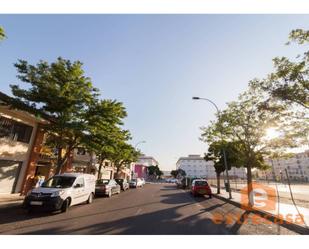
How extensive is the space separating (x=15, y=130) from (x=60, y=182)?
25.3ft

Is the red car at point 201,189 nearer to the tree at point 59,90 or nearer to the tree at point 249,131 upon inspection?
the tree at point 249,131

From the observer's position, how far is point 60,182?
35.7ft

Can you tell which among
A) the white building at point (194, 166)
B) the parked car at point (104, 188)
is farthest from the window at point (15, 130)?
the white building at point (194, 166)

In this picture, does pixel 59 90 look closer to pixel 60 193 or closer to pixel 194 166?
pixel 60 193

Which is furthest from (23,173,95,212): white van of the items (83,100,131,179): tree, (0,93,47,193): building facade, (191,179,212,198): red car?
(191,179,212,198): red car

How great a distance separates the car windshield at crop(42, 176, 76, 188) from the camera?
10585 mm

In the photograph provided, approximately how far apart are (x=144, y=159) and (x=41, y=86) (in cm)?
12107

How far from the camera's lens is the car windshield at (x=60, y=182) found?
1059 cm

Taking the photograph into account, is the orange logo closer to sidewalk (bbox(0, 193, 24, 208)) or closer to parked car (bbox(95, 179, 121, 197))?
parked car (bbox(95, 179, 121, 197))

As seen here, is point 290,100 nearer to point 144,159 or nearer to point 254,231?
point 254,231

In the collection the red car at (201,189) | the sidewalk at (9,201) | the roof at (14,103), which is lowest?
the sidewalk at (9,201)

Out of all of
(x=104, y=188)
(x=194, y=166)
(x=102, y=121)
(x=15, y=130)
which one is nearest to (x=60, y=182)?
(x=102, y=121)

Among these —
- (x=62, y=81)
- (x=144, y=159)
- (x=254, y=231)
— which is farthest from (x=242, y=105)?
(x=144, y=159)

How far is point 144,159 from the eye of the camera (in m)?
131
